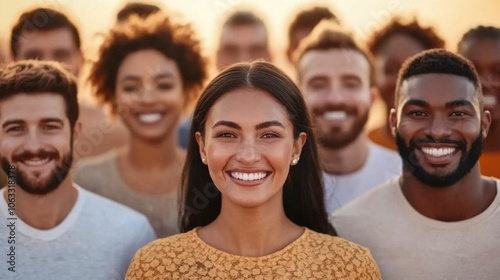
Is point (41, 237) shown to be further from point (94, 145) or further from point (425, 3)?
point (425, 3)

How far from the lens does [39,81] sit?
5086mm

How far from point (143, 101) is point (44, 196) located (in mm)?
1497

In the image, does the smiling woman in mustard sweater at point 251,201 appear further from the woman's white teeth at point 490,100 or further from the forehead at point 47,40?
the forehead at point 47,40

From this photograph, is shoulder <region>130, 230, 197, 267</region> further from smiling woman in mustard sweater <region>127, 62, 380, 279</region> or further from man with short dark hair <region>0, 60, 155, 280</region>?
man with short dark hair <region>0, 60, 155, 280</region>

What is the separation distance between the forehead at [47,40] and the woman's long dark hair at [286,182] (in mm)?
2751

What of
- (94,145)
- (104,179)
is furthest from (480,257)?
(94,145)

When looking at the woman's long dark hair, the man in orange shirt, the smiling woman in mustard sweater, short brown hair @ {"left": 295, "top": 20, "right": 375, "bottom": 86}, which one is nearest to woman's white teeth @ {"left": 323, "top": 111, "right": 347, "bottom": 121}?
short brown hair @ {"left": 295, "top": 20, "right": 375, "bottom": 86}

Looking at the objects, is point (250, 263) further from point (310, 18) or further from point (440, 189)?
point (310, 18)

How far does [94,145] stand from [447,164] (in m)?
3.62

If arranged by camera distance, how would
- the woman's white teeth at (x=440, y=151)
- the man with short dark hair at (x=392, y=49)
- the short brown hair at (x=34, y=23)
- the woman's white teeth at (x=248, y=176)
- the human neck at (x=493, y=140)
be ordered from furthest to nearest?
1. the man with short dark hair at (x=392, y=49)
2. the short brown hair at (x=34, y=23)
3. the human neck at (x=493, y=140)
4. the woman's white teeth at (x=440, y=151)
5. the woman's white teeth at (x=248, y=176)

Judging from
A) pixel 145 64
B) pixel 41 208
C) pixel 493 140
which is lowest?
pixel 41 208

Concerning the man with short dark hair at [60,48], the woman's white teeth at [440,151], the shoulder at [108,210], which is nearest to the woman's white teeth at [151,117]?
the man with short dark hair at [60,48]

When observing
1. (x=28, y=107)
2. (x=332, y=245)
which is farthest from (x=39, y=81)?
→ (x=332, y=245)

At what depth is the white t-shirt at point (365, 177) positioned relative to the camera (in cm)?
633
